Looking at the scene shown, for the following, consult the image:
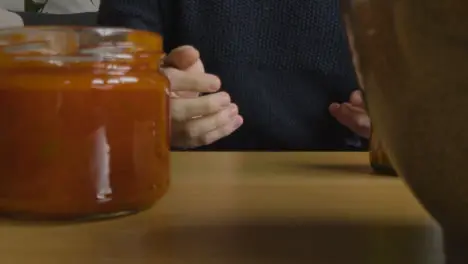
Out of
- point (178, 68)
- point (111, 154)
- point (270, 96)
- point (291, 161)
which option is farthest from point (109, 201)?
point (270, 96)

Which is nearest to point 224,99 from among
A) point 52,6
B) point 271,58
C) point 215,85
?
point 215,85

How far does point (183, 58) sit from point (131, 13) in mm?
389

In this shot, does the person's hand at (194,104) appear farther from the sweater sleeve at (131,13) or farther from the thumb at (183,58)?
the sweater sleeve at (131,13)

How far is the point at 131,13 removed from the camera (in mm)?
1203

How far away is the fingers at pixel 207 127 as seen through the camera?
0.93 meters

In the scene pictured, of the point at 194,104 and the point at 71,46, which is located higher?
the point at 71,46

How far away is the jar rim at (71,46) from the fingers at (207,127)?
0.45 m

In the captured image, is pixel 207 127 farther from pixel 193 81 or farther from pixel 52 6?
pixel 52 6

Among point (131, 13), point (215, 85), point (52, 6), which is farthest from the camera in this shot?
point (52, 6)

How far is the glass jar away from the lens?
414mm

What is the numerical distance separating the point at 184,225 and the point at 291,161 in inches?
11.3

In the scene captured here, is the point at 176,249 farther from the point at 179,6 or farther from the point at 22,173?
the point at 179,6

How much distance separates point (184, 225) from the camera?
406 millimetres

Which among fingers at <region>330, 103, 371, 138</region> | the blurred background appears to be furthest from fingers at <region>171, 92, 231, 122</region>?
the blurred background
